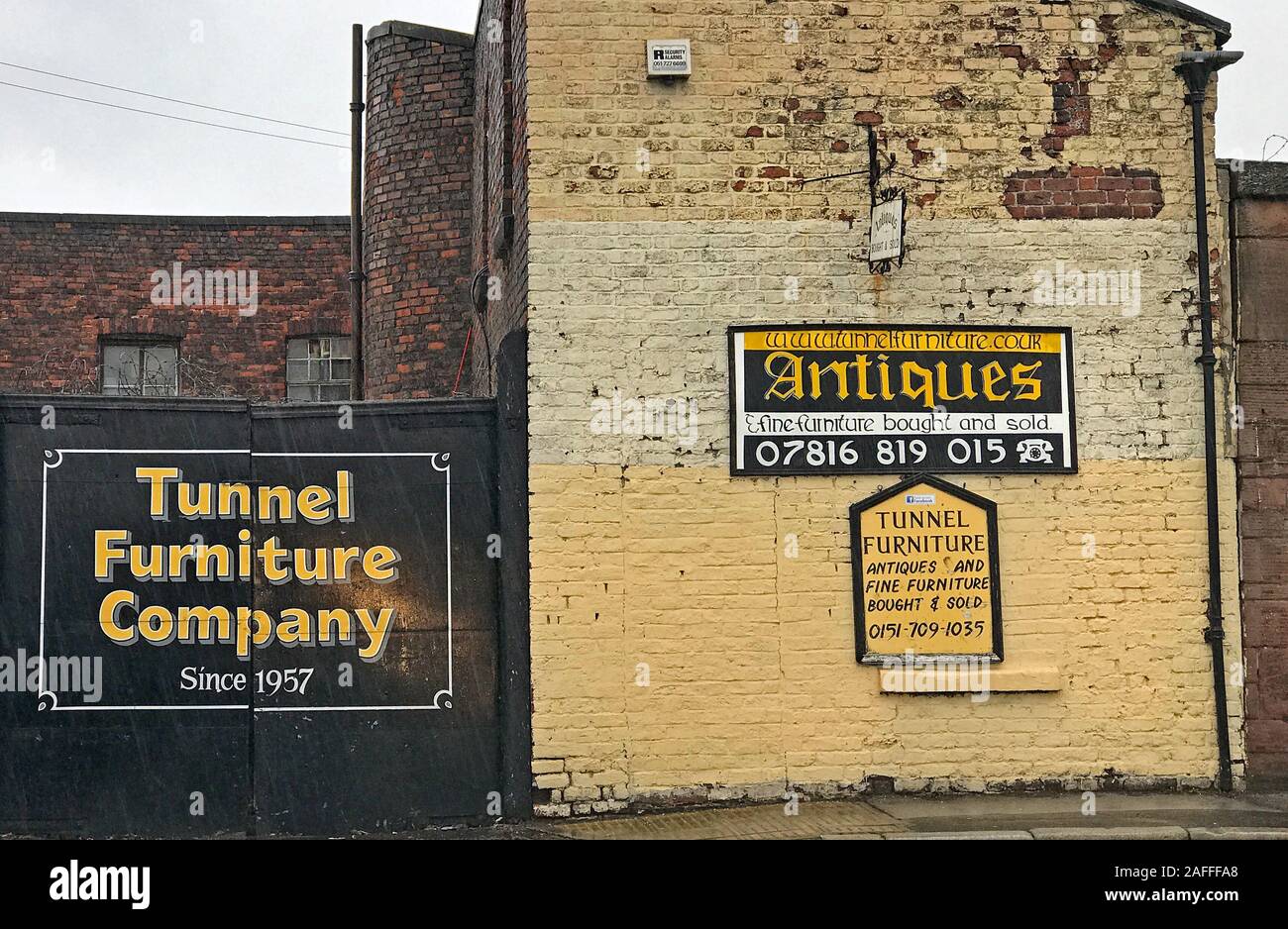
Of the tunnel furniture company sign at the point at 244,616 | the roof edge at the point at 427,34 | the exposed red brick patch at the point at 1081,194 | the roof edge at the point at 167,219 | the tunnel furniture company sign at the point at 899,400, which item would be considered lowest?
the tunnel furniture company sign at the point at 244,616

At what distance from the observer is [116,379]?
1789cm

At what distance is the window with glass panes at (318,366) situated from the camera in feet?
59.5

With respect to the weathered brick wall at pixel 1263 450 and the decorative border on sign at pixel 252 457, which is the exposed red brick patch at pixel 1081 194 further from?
the decorative border on sign at pixel 252 457

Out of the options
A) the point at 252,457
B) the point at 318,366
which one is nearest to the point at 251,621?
the point at 252,457

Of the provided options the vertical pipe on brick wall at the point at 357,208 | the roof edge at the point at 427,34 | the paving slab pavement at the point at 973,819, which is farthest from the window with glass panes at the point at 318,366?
the paving slab pavement at the point at 973,819

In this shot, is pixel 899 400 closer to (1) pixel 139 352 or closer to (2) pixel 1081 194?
(2) pixel 1081 194

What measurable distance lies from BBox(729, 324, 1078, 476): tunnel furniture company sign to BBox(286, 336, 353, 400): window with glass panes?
10265mm

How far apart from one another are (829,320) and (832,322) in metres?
0.03

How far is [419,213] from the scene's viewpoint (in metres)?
14.0

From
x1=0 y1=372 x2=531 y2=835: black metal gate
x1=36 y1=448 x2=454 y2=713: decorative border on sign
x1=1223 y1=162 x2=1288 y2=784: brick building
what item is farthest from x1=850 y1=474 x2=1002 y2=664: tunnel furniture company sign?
x1=36 y1=448 x2=454 y2=713: decorative border on sign

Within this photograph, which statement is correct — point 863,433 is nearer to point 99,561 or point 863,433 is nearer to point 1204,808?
point 1204,808

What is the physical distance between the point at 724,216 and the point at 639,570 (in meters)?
2.48

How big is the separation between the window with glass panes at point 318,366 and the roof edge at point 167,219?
1.57m

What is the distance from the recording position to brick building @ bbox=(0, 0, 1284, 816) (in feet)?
29.0
